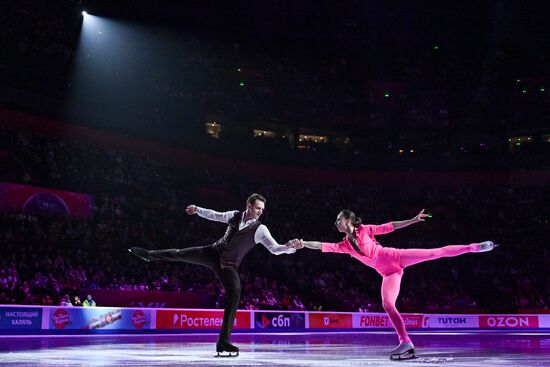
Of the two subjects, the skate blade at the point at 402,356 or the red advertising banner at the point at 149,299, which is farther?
the red advertising banner at the point at 149,299

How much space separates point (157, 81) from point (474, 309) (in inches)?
762

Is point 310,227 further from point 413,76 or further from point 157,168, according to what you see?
point 413,76

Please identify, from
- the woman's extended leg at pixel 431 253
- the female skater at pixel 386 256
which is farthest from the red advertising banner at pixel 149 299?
the woman's extended leg at pixel 431 253

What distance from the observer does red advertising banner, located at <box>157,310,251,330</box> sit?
19688mm

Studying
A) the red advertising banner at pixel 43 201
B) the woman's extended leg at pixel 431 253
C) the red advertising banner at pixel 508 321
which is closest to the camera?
the woman's extended leg at pixel 431 253

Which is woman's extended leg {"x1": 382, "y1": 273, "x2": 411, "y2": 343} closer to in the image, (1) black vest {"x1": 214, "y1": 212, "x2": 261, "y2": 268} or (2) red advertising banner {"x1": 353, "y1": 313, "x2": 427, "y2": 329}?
(1) black vest {"x1": 214, "y1": 212, "x2": 261, "y2": 268}

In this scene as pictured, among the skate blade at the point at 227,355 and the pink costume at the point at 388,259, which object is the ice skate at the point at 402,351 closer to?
the pink costume at the point at 388,259

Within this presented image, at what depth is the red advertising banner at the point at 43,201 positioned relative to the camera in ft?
73.2

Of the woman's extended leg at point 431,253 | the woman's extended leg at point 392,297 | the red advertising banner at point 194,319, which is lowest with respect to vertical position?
the red advertising banner at point 194,319

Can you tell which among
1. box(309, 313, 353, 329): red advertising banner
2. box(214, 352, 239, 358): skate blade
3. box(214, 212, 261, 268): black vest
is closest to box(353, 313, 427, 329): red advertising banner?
box(309, 313, 353, 329): red advertising banner

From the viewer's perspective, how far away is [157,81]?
33.1 m

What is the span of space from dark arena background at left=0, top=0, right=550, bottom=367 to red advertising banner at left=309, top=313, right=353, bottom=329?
0.06 metres

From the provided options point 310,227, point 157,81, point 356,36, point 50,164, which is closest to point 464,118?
point 356,36

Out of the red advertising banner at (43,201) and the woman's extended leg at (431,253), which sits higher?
the red advertising banner at (43,201)
